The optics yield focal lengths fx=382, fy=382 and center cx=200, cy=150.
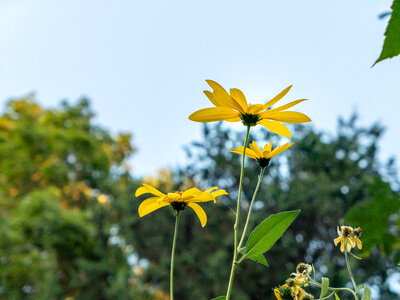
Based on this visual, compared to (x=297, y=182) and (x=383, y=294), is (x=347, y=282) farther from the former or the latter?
(x=297, y=182)

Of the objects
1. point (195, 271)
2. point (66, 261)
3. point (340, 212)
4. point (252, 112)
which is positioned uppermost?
point (252, 112)

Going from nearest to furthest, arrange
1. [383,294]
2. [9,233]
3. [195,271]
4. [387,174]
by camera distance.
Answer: [383,294]
[9,233]
[195,271]
[387,174]

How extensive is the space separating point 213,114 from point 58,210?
7.55 metres

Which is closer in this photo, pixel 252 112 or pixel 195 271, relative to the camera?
pixel 252 112

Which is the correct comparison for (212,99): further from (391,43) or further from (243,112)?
(391,43)

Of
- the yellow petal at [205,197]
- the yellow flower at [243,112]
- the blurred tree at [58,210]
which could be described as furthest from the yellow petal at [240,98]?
the blurred tree at [58,210]

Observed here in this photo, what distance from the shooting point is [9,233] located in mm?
7148

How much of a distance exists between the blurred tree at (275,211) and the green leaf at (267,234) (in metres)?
6.25

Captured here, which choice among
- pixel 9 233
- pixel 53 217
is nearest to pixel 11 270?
pixel 9 233

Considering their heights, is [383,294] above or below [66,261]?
above

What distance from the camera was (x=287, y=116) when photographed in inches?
15.2

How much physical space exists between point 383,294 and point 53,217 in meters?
6.12

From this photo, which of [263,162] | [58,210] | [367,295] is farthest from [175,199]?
[58,210]

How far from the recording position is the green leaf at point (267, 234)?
332mm
